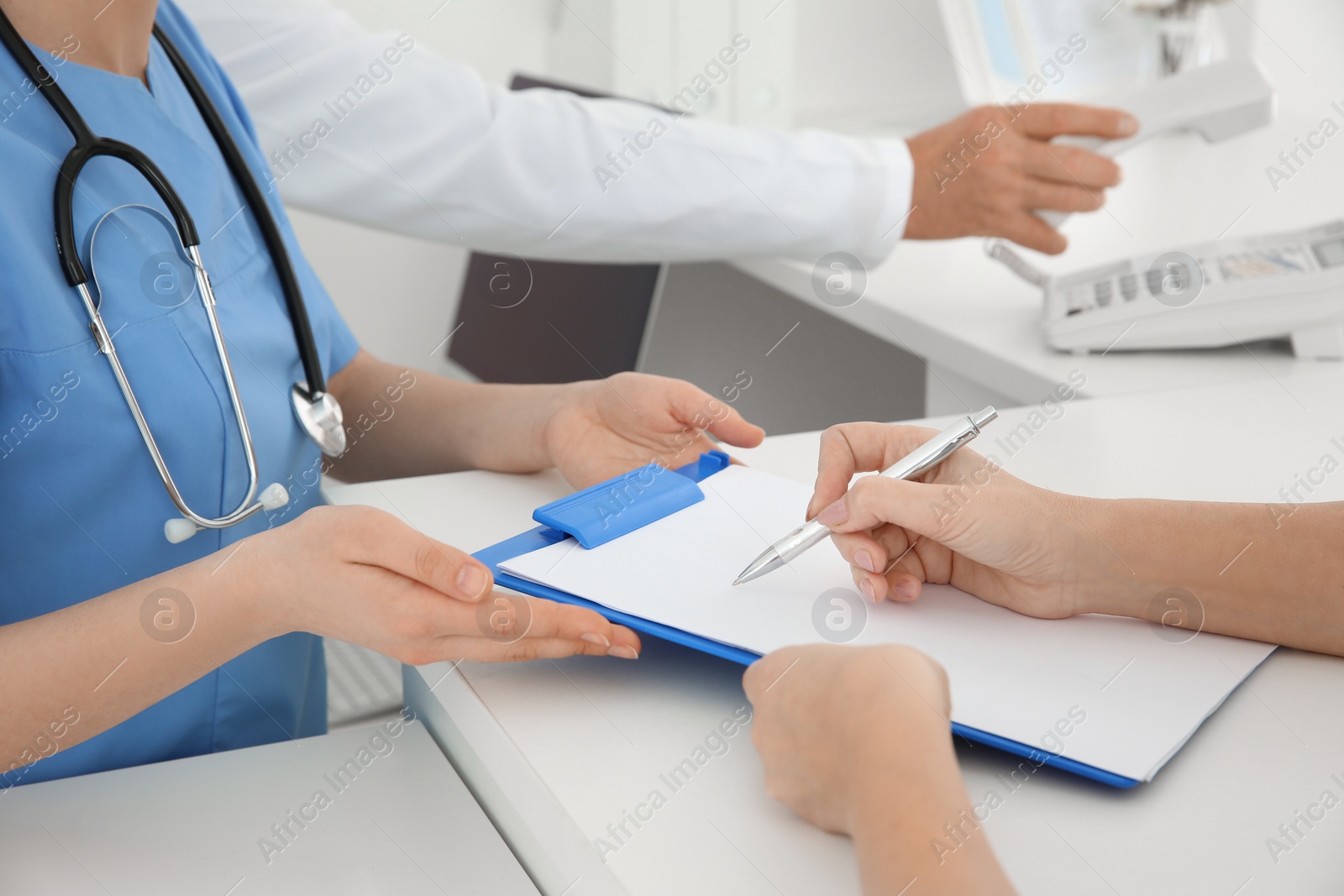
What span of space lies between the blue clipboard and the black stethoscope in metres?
0.22

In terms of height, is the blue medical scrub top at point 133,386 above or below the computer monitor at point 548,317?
above

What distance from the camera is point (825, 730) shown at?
1.40ft

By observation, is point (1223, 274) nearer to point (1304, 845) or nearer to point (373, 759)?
point (1304, 845)

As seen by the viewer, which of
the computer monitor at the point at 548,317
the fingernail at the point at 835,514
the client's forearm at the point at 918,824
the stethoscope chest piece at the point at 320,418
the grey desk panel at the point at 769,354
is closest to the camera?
the client's forearm at the point at 918,824

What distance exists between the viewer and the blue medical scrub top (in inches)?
26.1

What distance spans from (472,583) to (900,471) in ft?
0.86

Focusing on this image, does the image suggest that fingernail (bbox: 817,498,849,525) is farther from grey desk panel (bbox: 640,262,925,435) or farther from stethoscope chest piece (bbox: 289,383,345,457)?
grey desk panel (bbox: 640,262,925,435)

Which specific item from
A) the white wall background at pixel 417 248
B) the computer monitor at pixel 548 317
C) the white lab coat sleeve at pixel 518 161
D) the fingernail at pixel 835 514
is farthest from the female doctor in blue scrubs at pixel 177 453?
the white wall background at pixel 417 248

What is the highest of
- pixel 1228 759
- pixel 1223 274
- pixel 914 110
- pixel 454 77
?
pixel 454 77

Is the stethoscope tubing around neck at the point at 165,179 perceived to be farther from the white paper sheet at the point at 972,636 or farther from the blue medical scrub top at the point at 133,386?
the white paper sheet at the point at 972,636

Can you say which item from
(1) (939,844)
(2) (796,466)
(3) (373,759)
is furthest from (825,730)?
(2) (796,466)

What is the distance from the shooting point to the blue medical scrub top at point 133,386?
0.66m

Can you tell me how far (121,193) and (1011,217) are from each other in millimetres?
973

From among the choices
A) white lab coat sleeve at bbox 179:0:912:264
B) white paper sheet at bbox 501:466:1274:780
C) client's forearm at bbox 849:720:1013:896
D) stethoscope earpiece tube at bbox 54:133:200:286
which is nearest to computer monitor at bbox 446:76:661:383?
white lab coat sleeve at bbox 179:0:912:264
